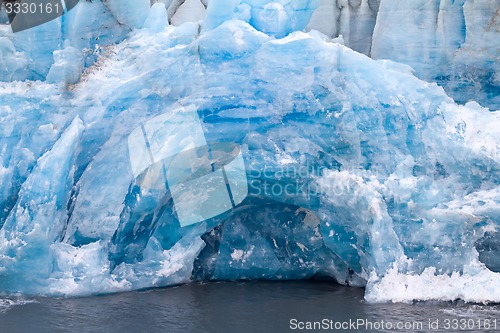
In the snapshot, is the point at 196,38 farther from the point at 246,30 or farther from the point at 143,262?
the point at 143,262

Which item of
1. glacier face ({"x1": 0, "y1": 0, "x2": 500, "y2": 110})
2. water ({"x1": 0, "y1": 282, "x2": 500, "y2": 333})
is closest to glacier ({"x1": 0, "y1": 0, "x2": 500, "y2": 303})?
glacier face ({"x1": 0, "y1": 0, "x2": 500, "y2": 110})

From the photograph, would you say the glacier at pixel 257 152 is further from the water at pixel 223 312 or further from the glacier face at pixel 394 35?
the water at pixel 223 312

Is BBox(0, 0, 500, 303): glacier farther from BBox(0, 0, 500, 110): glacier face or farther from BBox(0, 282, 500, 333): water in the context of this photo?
BBox(0, 282, 500, 333): water

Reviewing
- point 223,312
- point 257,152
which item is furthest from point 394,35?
point 223,312

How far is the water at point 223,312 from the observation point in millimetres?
6934

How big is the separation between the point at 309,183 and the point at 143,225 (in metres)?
1.83

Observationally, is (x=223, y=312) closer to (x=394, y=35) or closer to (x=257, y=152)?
(x=257, y=152)

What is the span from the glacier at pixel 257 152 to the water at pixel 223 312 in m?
0.29

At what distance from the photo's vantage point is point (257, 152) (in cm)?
845

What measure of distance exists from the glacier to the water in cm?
29

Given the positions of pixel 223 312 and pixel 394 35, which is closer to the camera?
pixel 223 312

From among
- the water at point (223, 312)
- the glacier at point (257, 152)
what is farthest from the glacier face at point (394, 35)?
the water at point (223, 312)

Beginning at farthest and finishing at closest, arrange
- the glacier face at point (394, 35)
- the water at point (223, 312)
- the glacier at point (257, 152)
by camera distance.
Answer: the glacier face at point (394, 35) < the glacier at point (257, 152) < the water at point (223, 312)

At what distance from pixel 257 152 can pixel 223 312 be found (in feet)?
6.08
